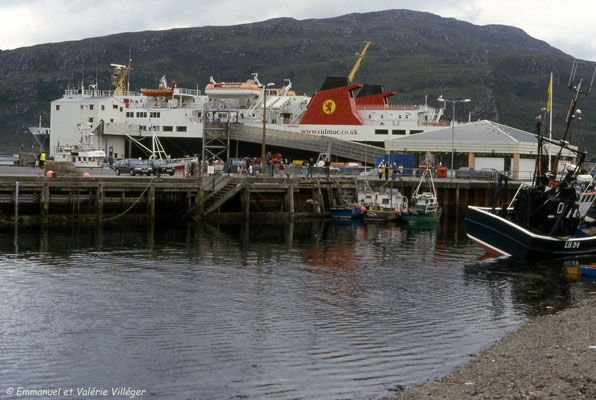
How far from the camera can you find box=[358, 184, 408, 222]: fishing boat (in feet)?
172

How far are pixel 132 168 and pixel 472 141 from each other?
28.9m

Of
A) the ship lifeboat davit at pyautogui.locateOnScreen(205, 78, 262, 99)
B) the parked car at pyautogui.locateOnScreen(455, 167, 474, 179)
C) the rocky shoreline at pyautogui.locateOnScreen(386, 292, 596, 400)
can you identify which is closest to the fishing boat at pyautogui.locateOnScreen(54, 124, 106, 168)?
the ship lifeboat davit at pyautogui.locateOnScreen(205, 78, 262, 99)

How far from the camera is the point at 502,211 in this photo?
38.3m

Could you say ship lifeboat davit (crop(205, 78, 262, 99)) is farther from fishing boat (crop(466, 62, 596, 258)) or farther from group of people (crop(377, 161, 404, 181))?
fishing boat (crop(466, 62, 596, 258))

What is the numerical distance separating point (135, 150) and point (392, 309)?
5751 cm

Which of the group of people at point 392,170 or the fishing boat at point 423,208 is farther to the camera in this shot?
the group of people at point 392,170

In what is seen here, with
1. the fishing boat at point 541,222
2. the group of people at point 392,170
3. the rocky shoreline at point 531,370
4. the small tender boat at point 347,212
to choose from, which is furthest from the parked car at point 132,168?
the rocky shoreline at point 531,370

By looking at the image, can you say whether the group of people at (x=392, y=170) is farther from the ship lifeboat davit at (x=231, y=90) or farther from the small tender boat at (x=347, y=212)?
the ship lifeboat davit at (x=231, y=90)

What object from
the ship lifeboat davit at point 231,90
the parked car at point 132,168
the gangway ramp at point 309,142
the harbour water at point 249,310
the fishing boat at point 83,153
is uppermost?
the ship lifeboat davit at point 231,90

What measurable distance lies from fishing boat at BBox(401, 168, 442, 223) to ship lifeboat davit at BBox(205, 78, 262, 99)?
90.4 ft

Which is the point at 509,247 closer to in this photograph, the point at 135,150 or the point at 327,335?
the point at 327,335

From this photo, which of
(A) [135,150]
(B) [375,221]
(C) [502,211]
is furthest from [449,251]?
(A) [135,150]

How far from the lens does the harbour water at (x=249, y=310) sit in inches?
695

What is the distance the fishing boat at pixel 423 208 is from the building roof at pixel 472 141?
9473mm
